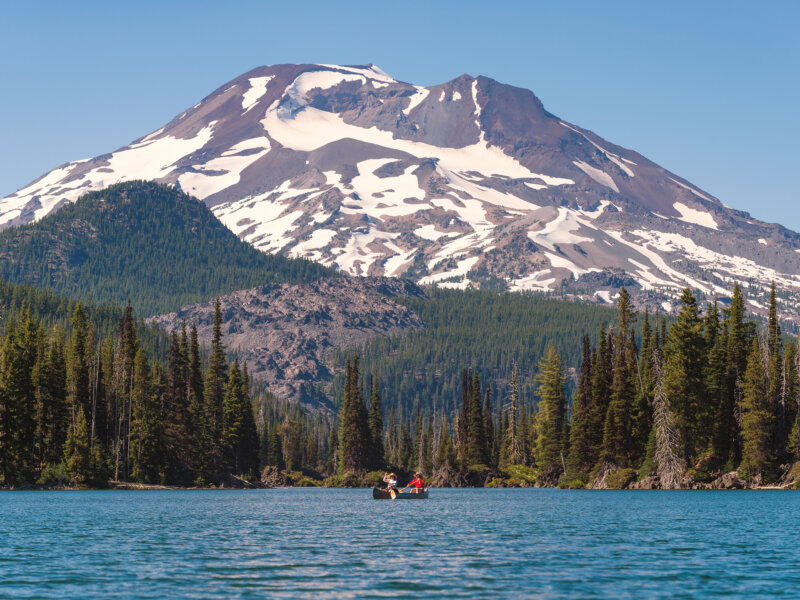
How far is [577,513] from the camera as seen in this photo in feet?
259

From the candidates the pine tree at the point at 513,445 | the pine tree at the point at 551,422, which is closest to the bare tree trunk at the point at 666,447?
the pine tree at the point at 551,422

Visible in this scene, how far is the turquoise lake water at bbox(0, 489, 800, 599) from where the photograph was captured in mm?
39062

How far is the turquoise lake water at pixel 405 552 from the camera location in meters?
39.1

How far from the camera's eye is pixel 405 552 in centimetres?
5047

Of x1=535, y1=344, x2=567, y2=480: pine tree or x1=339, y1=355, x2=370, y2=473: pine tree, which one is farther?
x1=339, y1=355, x2=370, y2=473: pine tree

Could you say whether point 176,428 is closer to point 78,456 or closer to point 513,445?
point 78,456

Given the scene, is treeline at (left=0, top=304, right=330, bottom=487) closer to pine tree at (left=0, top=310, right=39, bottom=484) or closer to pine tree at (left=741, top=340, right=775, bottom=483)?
pine tree at (left=0, top=310, right=39, bottom=484)

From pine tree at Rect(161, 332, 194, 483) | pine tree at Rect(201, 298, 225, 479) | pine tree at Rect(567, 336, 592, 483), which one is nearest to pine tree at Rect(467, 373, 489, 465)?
pine tree at Rect(567, 336, 592, 483)

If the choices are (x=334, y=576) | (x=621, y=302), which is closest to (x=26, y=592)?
(x=334, y=576)

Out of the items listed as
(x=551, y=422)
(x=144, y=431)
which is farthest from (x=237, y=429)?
(x=551, y=422)

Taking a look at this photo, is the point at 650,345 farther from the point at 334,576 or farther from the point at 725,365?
the point at 334,576

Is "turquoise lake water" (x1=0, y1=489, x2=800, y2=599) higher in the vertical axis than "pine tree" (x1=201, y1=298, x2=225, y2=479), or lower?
lower

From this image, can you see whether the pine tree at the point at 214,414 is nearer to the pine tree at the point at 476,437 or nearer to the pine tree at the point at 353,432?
the pine tree at the point at 353,432

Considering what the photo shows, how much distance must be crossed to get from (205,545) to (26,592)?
16.5 metres
